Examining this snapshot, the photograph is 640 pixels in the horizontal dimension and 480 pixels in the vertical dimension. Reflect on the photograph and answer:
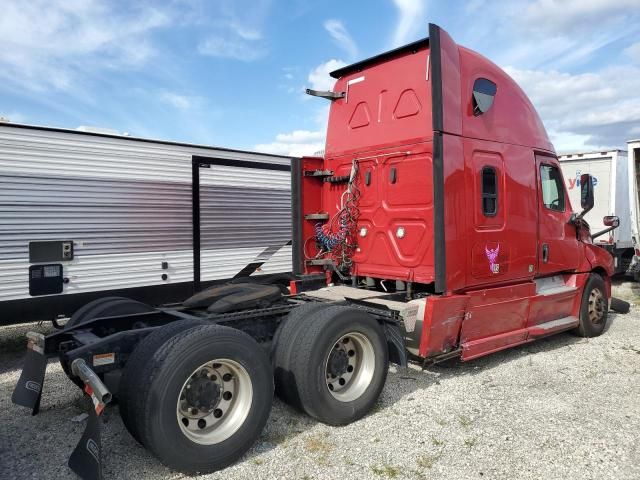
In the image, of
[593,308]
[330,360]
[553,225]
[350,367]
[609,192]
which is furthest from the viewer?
[609,192]

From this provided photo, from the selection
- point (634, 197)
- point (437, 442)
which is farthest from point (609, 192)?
point (437, 442)

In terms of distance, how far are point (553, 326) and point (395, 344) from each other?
109 inches

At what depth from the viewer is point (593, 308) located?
7.10 m

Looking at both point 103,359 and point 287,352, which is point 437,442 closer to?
point 287,352

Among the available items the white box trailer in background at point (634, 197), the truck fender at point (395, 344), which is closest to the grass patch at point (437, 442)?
the truck fender at point (395, 344)

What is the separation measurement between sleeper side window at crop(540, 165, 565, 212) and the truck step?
56.5 inches

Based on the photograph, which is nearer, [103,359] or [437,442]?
[103,359]

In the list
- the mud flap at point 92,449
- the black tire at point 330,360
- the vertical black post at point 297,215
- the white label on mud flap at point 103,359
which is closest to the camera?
the mud flap at point 92,449

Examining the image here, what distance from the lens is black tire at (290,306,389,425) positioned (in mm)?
3947

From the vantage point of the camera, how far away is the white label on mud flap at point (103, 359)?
11.6 feet

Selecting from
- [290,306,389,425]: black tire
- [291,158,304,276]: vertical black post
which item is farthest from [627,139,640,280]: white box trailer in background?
[290,306,389,425]: black tire

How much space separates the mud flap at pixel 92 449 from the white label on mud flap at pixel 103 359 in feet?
1.25

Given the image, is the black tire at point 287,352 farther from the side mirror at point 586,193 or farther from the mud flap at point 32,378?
the side mirror at point 586,193

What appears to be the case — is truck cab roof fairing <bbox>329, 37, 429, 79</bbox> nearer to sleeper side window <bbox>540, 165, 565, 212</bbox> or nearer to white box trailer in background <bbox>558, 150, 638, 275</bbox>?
sleeper side window <bbox>540, 165, 565, 212</bbox>
